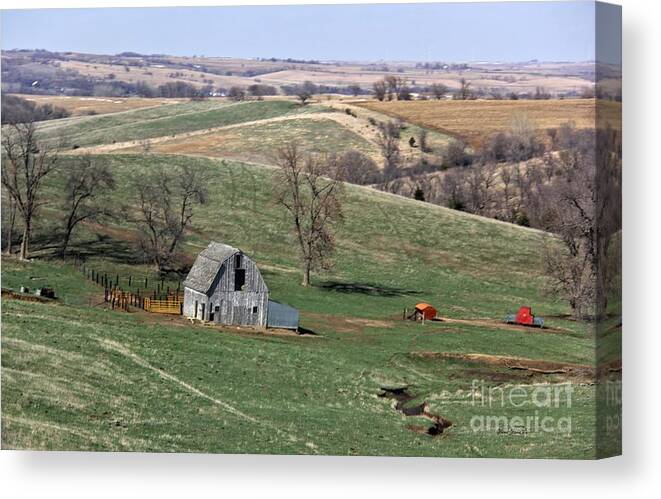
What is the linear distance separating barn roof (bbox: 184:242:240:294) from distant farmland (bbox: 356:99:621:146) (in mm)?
4845

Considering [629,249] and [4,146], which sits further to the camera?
[4,146]

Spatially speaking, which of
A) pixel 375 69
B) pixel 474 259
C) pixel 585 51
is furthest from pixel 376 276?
pixel 585 51

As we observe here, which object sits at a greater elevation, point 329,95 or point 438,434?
point 329,95

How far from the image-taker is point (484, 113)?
37.2 m

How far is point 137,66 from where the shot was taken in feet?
127

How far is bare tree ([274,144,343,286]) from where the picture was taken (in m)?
38.6

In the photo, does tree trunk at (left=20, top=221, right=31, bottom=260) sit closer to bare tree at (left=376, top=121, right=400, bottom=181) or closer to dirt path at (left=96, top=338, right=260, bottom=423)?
dirt path at (left=96, top=338, right=260, bottom=423)

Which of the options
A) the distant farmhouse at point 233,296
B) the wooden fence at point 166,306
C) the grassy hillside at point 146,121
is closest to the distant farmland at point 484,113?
the grassy hillside at point 146,121

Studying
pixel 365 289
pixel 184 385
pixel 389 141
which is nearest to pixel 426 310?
pixel 365 289

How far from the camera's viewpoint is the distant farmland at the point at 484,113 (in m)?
35.5

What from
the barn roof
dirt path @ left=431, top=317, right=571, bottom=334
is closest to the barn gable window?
the barn roof

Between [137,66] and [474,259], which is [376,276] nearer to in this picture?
[474,259]

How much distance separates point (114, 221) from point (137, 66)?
3.81m

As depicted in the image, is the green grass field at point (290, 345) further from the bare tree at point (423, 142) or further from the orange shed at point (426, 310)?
the bare tree at point (423, 142)
